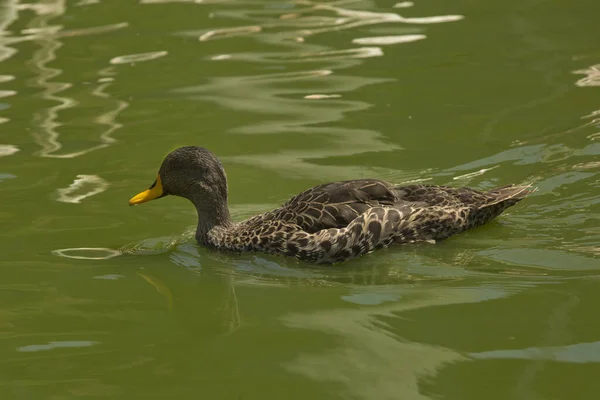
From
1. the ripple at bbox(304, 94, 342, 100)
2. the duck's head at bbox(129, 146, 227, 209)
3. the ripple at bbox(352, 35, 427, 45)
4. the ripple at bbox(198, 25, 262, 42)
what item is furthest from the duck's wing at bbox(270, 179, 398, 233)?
the ripple at bbox(198, 25, 262, 42)

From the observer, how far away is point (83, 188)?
10.3 metres

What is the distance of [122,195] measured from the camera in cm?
1016

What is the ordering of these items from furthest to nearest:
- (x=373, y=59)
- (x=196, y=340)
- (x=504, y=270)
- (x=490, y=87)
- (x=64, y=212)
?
1. (x=373, y=59)
2. (x=490, y=87)
3. (x=64, y=212)
4. (x=504, y=270)
5. (x=196, y=340)

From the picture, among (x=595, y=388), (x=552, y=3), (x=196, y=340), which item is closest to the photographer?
(x=595, y=388)

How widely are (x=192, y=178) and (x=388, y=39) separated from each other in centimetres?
636

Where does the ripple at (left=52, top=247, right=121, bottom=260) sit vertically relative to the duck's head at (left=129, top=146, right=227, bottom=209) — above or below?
below

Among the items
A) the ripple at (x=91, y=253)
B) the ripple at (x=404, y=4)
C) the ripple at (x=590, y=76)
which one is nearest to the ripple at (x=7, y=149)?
the ripple at (x=91, y=253)

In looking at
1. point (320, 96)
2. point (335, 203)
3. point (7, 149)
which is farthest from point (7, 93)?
point (335, 203)

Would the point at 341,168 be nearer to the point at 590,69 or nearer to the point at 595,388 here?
the point at 590,69

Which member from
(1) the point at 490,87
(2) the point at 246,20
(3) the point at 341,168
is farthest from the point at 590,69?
(2) the point at 246,20

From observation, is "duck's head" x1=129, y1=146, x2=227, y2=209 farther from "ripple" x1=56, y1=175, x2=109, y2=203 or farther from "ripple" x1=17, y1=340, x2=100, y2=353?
"ripple" x1=17, y1=340, x2=100, y2=353

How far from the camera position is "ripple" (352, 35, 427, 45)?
14.6 m

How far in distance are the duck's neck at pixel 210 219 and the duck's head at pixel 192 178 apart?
40mm

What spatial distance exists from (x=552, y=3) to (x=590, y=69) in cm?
300
